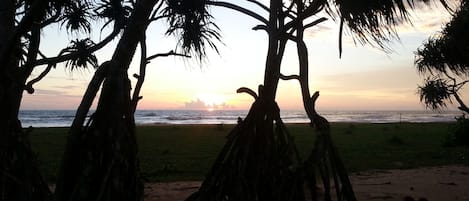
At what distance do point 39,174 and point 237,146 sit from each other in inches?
81.2

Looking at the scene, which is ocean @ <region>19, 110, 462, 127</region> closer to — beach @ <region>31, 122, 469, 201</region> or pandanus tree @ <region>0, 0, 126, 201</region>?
beach @ <region>31, 122, 469, 201</region>

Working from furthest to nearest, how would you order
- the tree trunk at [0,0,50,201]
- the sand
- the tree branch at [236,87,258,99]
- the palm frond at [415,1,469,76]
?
1. the palm frond at [415,1,469,76]
2. the sand
3. the tree branch at [236,87,258,99]
4. the tree trunk at [0,0,50,201]

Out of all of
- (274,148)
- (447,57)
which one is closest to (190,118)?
(447,57)

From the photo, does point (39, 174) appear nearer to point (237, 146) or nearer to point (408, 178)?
point (237, 146)

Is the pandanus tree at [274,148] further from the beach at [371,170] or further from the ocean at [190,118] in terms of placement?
the ocean at [190,118]

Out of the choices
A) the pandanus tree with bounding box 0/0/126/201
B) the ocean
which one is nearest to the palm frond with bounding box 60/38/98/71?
the pandanus tree with bounding box 0/0/126/201

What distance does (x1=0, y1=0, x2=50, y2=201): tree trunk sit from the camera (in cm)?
464

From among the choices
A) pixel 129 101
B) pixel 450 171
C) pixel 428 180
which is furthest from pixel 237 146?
pixel 450 171

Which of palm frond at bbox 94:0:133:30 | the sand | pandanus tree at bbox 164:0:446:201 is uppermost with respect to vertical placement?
palm frond at bbox 94:0:133:30

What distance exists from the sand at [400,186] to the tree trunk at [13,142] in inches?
125

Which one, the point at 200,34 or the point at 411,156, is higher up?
the point at 200,34

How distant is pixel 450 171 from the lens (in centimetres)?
1106

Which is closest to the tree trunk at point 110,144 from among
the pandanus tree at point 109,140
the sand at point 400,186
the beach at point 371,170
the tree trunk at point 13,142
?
the pandanus tree at point 109,140

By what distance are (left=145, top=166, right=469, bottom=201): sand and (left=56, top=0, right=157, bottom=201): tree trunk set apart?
3.76 meters
